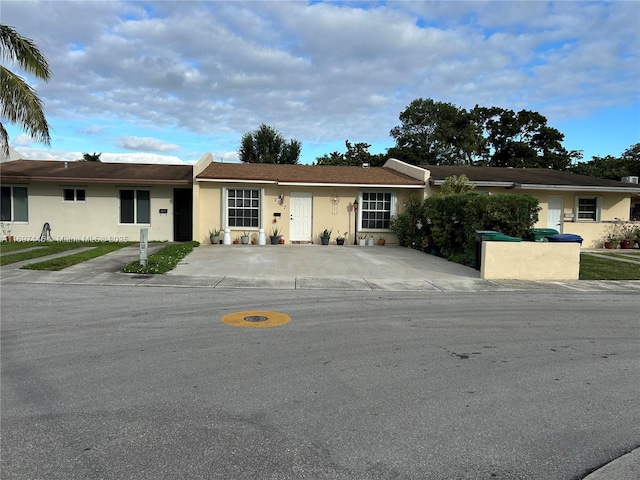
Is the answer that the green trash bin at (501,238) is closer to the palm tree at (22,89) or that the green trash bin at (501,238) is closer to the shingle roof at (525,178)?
the shingle roof at (525,178)

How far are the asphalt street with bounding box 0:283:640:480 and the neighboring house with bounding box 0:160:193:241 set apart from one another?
11.9 m

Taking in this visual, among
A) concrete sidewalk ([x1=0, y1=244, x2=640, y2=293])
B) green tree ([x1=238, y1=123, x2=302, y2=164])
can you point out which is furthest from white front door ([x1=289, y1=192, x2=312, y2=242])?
green tree ([x1=238, y1=123, x2=302, y2=164])

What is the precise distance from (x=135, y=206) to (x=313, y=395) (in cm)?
1721

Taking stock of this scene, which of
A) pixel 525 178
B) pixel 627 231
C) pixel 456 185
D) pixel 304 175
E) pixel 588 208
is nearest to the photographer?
pixel 456 185

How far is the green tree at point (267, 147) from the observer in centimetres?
4206

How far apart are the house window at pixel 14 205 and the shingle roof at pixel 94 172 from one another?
75 centimetres

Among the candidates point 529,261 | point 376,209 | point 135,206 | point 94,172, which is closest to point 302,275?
point 529,261

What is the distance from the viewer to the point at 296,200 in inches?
769

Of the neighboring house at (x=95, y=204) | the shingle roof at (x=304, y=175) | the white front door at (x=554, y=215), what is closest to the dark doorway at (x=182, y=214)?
the neighboring house at (x=95, y=204)

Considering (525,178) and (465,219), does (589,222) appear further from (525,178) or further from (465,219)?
(465,219)

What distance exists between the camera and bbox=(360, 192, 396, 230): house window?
65.3 feet

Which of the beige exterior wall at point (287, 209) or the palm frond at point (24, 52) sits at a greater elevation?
the palm frond at point (24, 52)

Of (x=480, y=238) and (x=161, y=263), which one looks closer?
(x=161, y=263)

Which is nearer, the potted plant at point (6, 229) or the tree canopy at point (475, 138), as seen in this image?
the potted plant at point (6, 229)
